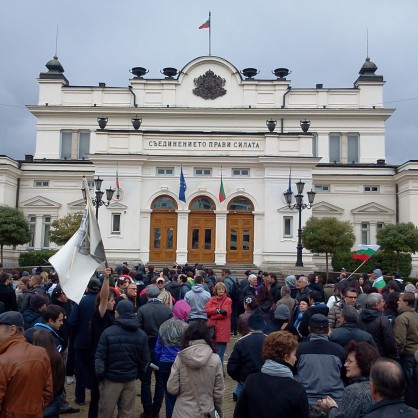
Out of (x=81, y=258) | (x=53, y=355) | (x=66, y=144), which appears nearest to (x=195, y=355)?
(x=53, y=355)

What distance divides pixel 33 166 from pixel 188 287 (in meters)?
30.4

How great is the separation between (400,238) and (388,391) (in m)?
32.1

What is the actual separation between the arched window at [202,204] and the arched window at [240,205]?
1162 mm

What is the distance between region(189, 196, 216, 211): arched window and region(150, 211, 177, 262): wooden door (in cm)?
136

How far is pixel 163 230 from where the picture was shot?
118 feet

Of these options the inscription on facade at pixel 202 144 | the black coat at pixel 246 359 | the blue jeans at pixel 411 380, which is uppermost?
the inscription on facade at pixel 202 144

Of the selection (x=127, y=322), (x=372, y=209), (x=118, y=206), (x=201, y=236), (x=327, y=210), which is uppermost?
(x=372, y=209)

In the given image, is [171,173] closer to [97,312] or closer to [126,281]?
[126,281]

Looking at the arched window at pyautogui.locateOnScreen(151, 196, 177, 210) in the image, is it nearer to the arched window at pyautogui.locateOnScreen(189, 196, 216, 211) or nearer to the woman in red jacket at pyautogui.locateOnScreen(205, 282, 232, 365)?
the arched window at pyautogui.locateOnScreen(189, 196, 216, 211)

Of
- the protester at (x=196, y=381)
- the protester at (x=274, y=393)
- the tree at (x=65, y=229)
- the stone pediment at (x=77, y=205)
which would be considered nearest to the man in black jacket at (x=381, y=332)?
the protester at (x=196, y=381)

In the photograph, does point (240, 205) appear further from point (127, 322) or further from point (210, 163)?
point (127, 322)

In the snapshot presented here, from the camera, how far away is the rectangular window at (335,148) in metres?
46.7

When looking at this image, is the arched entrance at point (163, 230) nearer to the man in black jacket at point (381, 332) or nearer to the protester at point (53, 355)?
the man in black jacket at point (381, 332)

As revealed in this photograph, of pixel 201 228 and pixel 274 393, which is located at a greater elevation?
pixel 201 228
